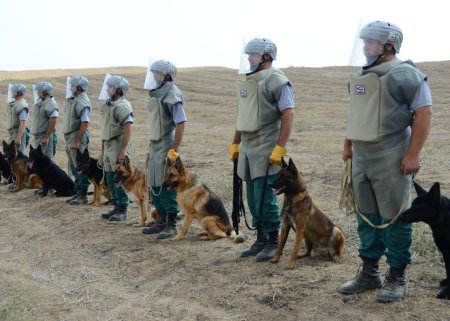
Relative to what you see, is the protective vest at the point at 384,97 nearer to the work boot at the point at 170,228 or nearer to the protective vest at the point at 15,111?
the work boot at the point at 170,228

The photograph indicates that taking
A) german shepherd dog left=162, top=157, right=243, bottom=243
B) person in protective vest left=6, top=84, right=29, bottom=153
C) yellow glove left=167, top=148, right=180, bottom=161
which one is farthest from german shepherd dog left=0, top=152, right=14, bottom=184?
yellow glove left=167, top=148, right=180, bottom=161

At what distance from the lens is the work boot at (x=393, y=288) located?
5.43 meters

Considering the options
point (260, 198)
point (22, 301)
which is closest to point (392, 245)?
point (260, 198)

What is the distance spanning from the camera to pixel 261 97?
676 centimetres

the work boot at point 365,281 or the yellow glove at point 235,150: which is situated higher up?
the yellow glove at point 235,150

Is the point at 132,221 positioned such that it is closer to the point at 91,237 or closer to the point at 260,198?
the point at 91,237

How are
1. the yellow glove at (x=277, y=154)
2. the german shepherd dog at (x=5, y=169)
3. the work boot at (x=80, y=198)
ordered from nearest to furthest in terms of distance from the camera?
1. the yellow glove at (x=277, y=154)
2. the work boot at (x=80, y=198)
3. the german shepherd dog at (x=5, y=169)

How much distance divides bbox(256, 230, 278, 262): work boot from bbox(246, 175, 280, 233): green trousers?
0.22ft

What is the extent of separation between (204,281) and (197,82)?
96.6 ft

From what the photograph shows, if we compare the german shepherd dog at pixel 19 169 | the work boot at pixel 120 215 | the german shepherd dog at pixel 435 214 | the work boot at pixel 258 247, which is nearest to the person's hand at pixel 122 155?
the work boot at pixel 120 215

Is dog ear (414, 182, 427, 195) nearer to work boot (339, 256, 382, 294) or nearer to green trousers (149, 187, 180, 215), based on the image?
work boot (339, 256, 382, 294)

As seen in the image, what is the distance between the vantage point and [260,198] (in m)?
6.95

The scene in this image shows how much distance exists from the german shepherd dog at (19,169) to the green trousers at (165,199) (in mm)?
5167

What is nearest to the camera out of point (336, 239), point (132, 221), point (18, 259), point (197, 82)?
point (336, 239)
